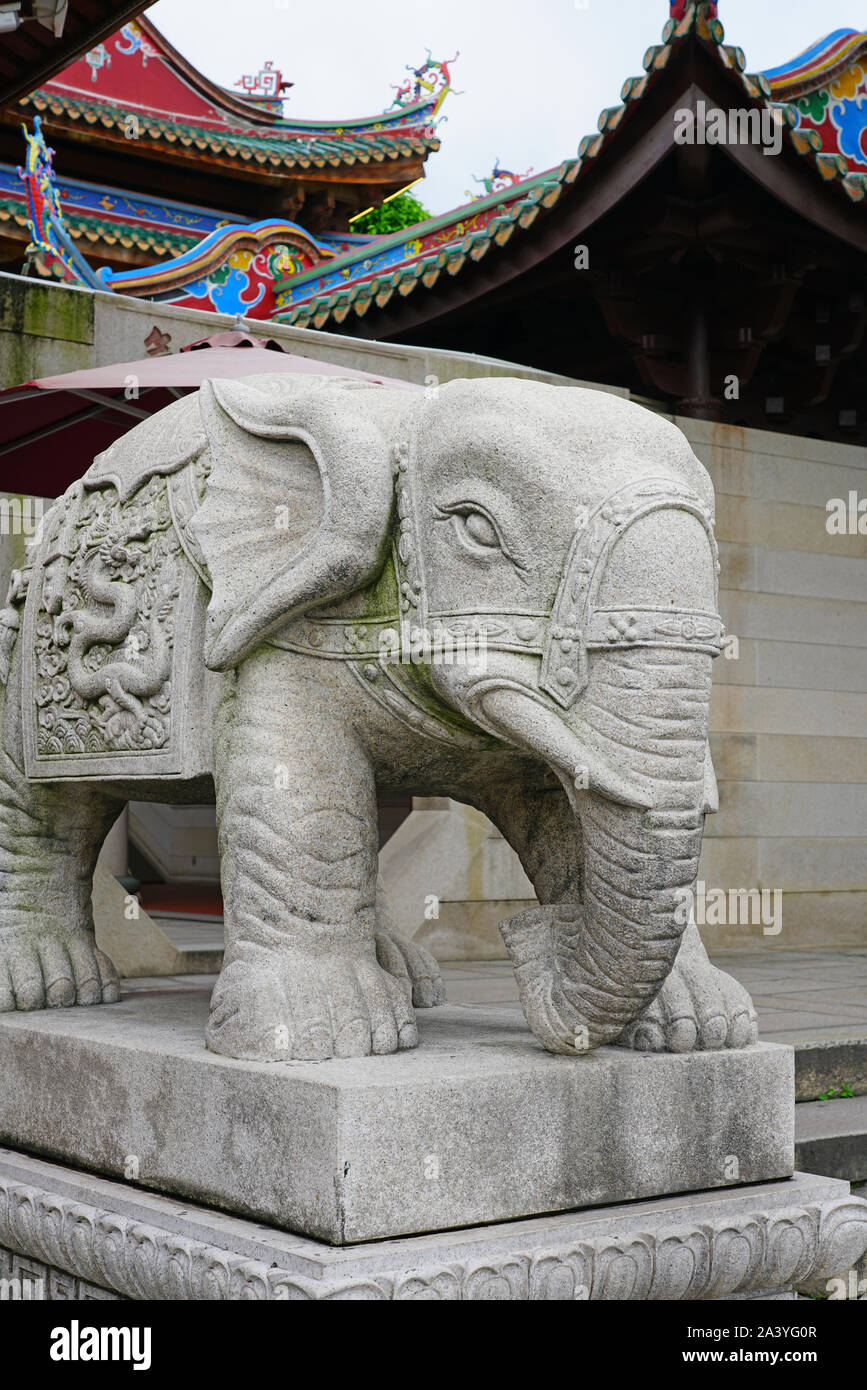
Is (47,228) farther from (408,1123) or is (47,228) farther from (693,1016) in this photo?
(408,1123)

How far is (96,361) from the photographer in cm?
716

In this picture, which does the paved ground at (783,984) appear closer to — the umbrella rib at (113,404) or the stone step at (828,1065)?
the stone step at (828,1065)

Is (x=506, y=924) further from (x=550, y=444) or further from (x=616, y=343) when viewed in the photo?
(x=616, y=343)

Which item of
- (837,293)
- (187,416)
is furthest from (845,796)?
(187,416)

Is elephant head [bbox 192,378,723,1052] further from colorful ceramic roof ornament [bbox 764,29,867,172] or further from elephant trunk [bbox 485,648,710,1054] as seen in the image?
colorful ceramic roof ornament [bbox 764,29,867,172]

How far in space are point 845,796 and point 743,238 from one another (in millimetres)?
3183

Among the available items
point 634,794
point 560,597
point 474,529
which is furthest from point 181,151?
point 634,794

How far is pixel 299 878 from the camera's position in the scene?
2.78 m

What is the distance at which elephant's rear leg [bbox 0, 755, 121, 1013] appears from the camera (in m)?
3.49

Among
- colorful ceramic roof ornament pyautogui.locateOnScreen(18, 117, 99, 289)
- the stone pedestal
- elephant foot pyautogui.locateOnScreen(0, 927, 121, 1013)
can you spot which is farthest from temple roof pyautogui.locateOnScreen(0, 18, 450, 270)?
the stone pedestal

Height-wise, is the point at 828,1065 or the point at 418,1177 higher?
the point at 418,1177

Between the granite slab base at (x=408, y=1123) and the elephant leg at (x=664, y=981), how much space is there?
1.8 inches

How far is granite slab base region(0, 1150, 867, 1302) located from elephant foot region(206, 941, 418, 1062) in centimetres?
30

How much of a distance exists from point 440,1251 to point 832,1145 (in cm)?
204
